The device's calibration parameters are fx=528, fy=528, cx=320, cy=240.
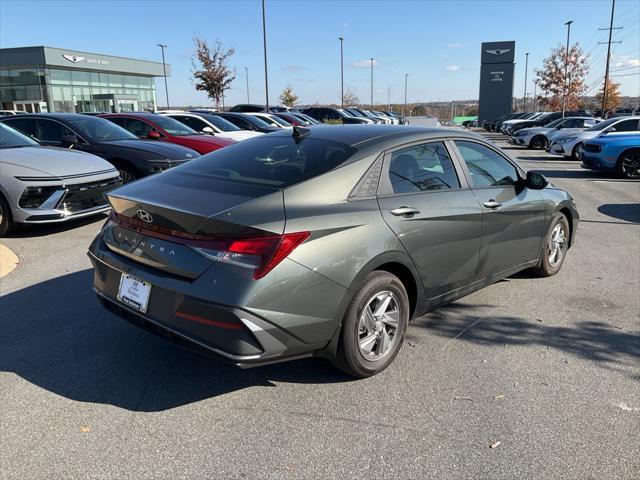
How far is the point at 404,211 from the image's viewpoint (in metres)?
3.51

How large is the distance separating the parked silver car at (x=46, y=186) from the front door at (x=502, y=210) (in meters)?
4.92

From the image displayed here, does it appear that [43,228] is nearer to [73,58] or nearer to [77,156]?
[77,156]

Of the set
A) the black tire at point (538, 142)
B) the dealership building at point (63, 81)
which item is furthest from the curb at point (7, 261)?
the dealership building at point (63, 81)

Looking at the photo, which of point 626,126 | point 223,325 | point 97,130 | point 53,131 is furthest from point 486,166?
point 626,126

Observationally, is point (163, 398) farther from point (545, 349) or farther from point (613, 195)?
point (613, 195)

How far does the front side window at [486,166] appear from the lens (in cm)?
431

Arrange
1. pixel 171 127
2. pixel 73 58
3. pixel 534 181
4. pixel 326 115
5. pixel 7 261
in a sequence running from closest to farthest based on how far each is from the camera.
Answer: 1. pixel 534 181
2. pixel 7 261
3. pixel 171 127
4. pixel 326 115
5. pixel 73 58

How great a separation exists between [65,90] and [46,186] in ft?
150

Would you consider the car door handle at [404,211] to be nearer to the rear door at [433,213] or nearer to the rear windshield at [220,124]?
the rear door at [433,213]

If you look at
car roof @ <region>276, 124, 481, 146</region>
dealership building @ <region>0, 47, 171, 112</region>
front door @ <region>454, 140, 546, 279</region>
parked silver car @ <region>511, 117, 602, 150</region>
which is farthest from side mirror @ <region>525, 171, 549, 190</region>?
dealership building @ <region>0, 47, 171, 112</region>

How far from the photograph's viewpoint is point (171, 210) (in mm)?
2998

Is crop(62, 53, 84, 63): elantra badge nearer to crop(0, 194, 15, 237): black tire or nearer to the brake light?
crop(0, 194, 15, 237): black tire

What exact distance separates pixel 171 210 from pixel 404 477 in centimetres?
186

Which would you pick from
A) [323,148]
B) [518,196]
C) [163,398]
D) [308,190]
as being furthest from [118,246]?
[518,196]
